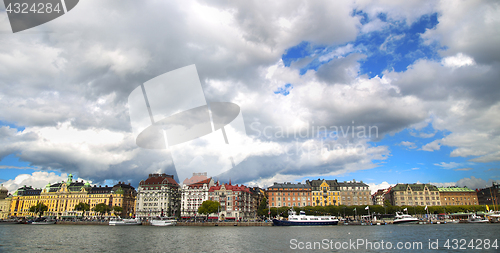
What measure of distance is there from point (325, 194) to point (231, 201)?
4371cm

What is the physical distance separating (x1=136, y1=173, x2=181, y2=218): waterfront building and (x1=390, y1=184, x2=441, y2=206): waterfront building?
348ft

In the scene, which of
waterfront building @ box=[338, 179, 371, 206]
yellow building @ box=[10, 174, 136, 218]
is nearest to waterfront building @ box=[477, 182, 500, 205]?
waterfront building @ box=[338, 179, 371, 206]

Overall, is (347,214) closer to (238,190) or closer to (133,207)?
(238,190)

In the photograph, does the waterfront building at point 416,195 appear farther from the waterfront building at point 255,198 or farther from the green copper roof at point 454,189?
the waterfront building at point 255,198

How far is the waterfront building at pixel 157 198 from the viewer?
466 feet

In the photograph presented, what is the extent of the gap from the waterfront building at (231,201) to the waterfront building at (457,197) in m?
96.1

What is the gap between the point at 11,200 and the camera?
182 meters

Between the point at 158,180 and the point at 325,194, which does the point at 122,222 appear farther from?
the point at 325,194

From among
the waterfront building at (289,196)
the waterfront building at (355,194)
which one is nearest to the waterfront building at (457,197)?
the waterfront building at (355,194)

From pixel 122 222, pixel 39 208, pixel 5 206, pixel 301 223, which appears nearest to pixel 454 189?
pixel 301 223

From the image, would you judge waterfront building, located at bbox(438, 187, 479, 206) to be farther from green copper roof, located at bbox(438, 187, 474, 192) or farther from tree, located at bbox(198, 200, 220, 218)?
tree, located at bbox(198, 200, 220, 218)

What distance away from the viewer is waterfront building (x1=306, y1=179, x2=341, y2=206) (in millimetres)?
142100

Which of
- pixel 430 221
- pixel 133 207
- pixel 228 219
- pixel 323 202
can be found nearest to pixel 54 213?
Result: pixel 133 207

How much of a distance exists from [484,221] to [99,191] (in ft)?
541
